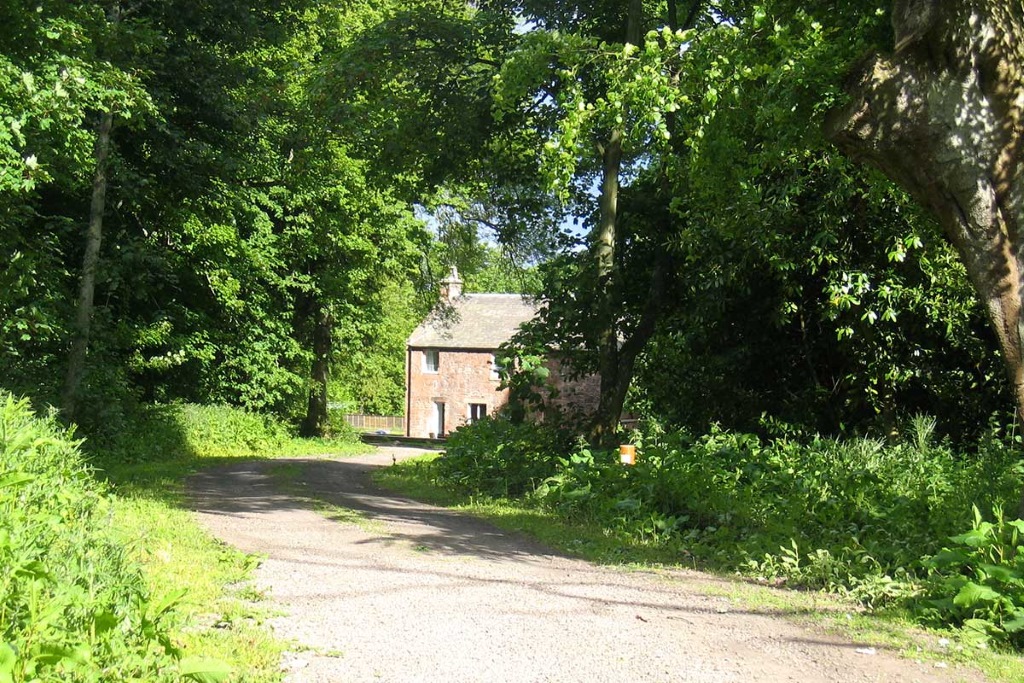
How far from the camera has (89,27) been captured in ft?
52.0

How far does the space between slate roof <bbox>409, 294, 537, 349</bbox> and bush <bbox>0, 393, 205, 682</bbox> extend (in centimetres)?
5278

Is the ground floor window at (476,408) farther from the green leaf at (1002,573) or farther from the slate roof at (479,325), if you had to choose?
the green leaf at (1002,573)

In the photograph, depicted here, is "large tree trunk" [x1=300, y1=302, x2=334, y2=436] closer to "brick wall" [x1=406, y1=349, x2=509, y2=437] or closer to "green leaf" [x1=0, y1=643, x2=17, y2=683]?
"brick wall" [x1=406, y1=349, x2=509, y2=437]

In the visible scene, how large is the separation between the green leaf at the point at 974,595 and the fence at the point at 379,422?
234ft

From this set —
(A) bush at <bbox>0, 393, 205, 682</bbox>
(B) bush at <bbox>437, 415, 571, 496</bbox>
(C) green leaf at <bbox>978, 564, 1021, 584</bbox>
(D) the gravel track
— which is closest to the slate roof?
(B) bush at <bbox>437, 415, 571, 496</bbox>

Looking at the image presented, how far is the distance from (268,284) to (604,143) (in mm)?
17511

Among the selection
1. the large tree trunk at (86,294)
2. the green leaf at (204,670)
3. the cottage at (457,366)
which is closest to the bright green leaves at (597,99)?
the green leaf at (204,670)

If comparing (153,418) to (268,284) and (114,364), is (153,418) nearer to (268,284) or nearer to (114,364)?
(114,364)

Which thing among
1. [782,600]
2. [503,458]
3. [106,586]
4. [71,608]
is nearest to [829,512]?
[782,600]

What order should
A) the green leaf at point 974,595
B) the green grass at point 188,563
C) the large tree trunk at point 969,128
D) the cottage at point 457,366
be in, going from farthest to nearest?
1. the cottage at point 457,366
2. the large tree trunk at point 969,128
3. the green leaf at point 974,595
4. the green grass at point 188,563

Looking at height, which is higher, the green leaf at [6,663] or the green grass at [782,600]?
the green leaf at [6,663]

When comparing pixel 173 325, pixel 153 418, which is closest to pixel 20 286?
pixel 153 418

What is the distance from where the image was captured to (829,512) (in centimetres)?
980

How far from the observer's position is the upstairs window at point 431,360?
2432 inches
